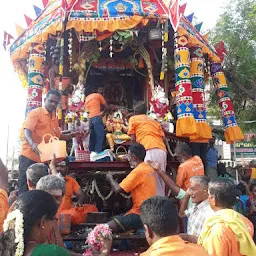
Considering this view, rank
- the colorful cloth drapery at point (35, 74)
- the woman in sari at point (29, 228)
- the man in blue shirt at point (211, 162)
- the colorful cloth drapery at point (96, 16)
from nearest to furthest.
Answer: the woman in sari at point (29, 228), the colorful cloth drapery at point (96, 16), the colorful cloth drapery at point (35, 74), the man in blue shirt at point (211, 162)

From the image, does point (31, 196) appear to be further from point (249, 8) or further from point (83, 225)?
point (249, 8)

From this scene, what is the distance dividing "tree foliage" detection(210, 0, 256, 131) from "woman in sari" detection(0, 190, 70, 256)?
35.5ft

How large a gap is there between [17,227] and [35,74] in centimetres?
739

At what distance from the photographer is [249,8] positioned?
46.9 ft

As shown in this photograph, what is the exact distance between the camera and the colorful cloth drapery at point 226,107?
10.3 metres

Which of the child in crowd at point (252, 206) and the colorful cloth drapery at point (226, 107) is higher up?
the colorful cloth drapery at point (226, 107)

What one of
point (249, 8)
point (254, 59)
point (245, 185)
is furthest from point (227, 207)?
point (249, 8)

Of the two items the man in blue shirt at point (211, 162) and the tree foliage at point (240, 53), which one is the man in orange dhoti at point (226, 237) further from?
the tree foliage at point (240, 53)

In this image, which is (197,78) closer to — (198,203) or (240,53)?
(240,53)

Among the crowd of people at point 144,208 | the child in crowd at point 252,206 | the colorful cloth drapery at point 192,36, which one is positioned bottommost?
the child in crowd at point 252,206

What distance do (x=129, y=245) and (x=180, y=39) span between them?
536cm

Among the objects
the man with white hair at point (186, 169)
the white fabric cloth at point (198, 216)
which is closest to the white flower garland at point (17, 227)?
the white fabric cloth at point (198, 216)

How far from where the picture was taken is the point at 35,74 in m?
9.29

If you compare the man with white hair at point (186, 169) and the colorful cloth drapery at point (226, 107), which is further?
the colorful cloth drapery at point (226, 107)
